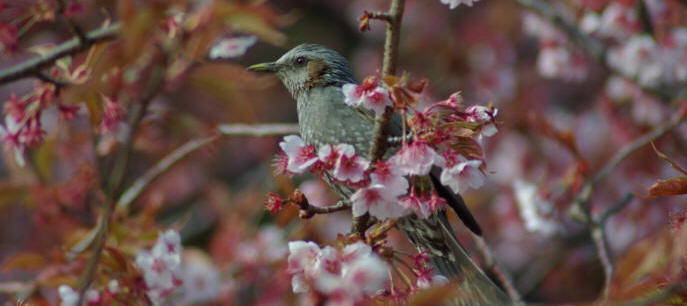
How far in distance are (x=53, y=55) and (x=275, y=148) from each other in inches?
176

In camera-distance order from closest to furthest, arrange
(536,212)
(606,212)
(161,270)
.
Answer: (161,270)
(606,212)
(536,212)

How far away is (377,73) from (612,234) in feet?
13.0

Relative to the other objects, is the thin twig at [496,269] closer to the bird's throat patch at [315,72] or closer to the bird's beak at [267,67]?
the bird's throat patch at [315,72]

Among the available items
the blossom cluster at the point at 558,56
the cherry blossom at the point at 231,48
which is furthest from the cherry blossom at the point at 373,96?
the blossom cluster at the point at 558,56

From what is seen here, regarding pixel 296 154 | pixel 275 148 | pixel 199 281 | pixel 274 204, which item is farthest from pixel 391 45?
pixel 275 148

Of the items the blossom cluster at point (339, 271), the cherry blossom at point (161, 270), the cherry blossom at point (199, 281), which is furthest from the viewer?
the cherry blossom at point (199, 281)

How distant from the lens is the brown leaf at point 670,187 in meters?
1.93

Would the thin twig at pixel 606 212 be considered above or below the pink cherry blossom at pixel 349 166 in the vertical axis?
below

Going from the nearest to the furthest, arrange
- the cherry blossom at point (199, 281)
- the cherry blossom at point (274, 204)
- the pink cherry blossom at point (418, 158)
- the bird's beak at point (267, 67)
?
Answer: the pink cherry blossom at point (418, 158)
the cherry blossom at point (274, 204)
the bird's beak at point (267, 67)
the cherry blossom at point (199, 281)

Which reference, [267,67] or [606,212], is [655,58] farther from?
[267,67]

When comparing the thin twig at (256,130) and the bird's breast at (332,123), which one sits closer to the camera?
the bird's breast at (332,123)

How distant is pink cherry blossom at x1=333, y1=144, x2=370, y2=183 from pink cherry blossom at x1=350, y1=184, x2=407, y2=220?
43mm

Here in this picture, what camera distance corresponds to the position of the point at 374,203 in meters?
1.99

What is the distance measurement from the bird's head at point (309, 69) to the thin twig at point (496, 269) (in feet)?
3.01
